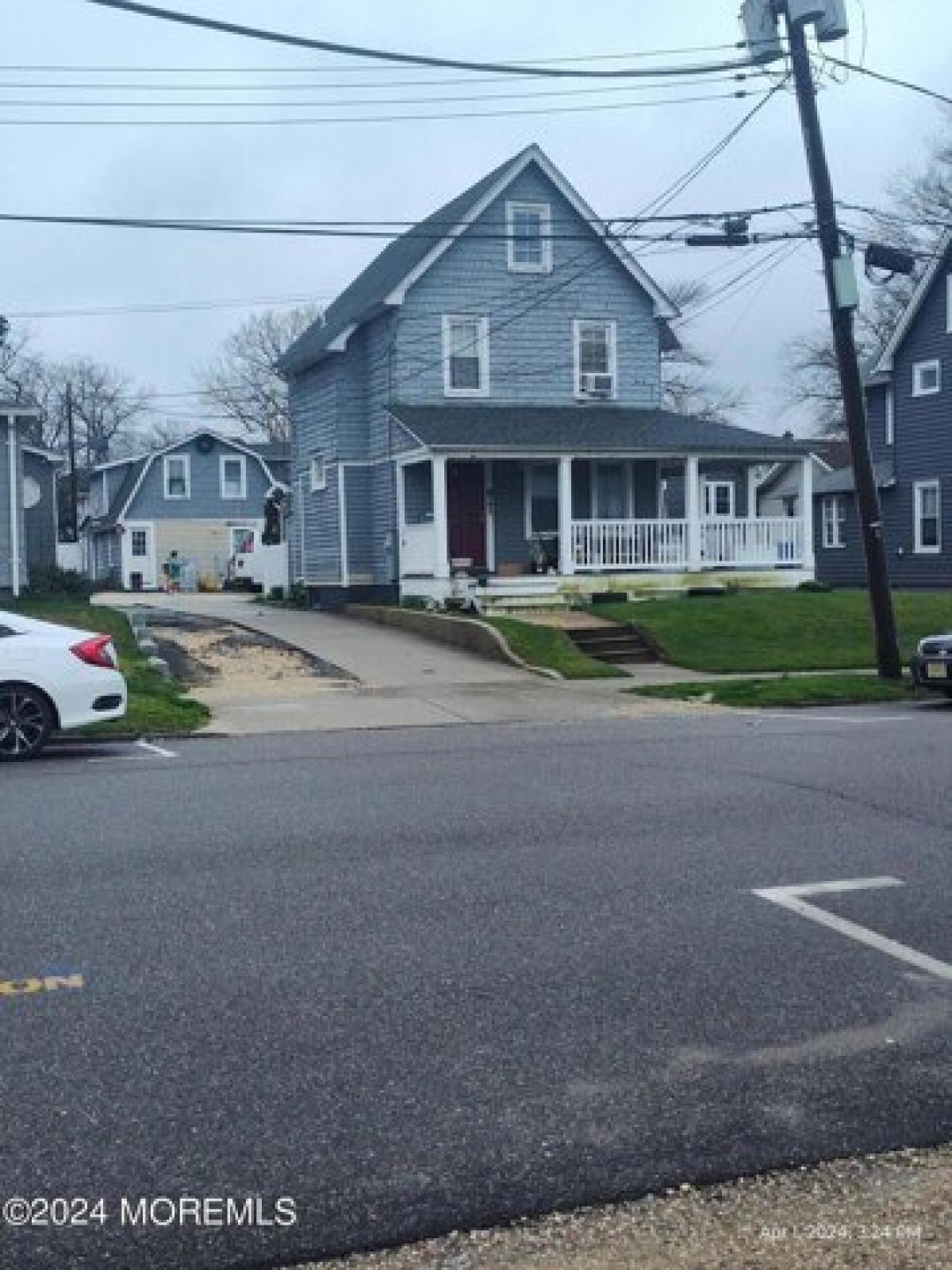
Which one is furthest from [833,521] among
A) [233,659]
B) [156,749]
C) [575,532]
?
[156,749]

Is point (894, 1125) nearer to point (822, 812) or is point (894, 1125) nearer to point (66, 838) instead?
point (822, 812)

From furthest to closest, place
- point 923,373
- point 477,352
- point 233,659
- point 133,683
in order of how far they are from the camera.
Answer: point 923,373
point 477,352
point 233,659
point 133,683

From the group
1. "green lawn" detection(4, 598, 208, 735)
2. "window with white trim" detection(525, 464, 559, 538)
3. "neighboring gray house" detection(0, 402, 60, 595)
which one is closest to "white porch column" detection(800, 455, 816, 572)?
"window with white trim" detection(525, 464, 559, 538)

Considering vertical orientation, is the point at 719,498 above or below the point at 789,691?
above

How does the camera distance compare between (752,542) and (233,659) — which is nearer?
(233,659)

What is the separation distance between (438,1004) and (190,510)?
5174 centimetres

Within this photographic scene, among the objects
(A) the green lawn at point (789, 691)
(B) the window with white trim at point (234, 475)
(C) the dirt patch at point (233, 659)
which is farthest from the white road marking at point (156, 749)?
(B) the window with white trim at point (234, 475)

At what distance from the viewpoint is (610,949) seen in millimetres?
5754

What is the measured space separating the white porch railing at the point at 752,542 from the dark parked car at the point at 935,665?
1234 centimetres

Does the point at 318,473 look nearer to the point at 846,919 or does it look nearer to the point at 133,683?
the point at 133,683

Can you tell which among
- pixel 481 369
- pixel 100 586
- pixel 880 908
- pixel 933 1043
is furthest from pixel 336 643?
pixel 933 1043

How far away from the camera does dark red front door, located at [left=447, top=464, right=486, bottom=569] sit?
29078 millimetres

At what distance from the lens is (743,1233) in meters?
3.42

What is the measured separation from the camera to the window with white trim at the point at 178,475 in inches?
2159
